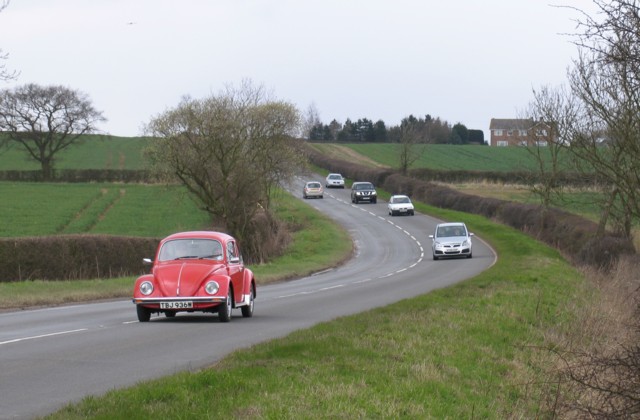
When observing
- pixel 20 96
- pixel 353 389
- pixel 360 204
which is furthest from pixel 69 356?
pixel 20 96

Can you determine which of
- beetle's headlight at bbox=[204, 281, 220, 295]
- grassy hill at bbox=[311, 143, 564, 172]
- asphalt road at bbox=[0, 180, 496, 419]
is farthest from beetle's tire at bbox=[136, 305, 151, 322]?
grassy hill at bbox=[311, 143, 564, 172]

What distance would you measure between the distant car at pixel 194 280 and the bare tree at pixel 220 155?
2961 cm

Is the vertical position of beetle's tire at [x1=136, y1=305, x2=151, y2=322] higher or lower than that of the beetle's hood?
lower

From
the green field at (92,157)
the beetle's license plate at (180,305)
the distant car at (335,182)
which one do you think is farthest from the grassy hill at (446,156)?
the beetle's license plate at (180,305)

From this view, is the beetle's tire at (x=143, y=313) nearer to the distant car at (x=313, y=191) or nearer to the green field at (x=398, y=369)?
the green field at (x=398, y=369)

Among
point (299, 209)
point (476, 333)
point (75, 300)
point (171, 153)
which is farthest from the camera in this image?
point (299, 209)

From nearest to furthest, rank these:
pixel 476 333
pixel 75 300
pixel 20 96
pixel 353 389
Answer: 1. pixel 353 389
2. pixel 476 333
3. pixel 75 300
4. pixel 20 96

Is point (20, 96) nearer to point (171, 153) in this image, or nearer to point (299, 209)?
point (299, 209)

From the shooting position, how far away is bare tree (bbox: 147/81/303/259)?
5012cm

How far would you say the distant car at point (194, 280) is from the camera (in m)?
18.7

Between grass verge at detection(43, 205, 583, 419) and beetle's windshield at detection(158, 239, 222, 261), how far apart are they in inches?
145

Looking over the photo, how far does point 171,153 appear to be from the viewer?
162 feet

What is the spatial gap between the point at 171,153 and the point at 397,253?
14226 millimetres

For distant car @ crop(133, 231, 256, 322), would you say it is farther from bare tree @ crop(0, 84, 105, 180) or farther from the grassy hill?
the grassy hill
